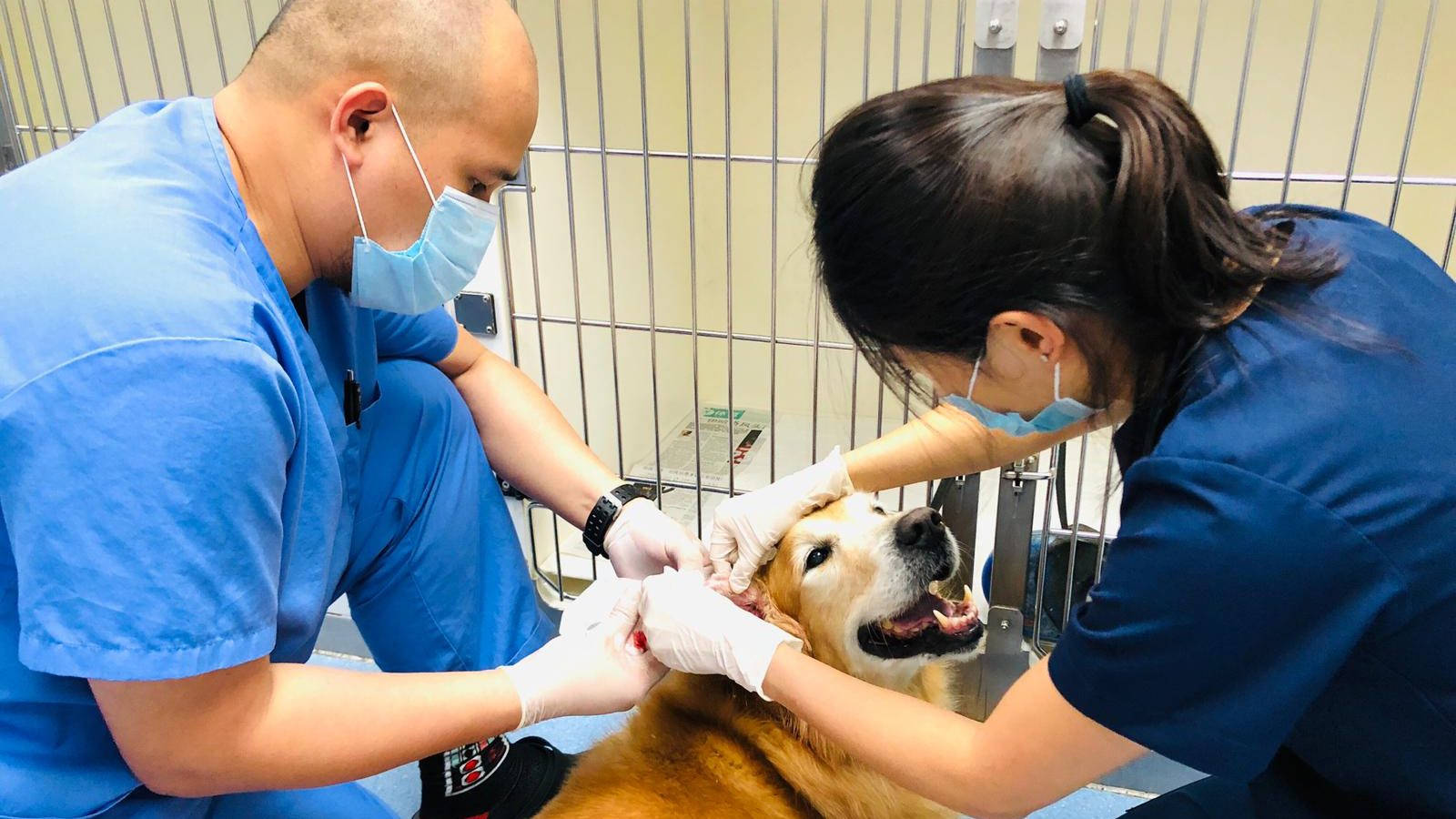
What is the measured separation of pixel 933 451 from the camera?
1291 mm

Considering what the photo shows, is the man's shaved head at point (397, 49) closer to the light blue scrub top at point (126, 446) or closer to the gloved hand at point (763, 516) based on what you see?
the light blue scrub top at point (126, 446)

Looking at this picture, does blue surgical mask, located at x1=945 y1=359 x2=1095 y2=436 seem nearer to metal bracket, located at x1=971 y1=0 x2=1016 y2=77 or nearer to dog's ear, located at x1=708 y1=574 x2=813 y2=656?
dog's ear, located at x1=708 y1=574 x2=813 y2=656

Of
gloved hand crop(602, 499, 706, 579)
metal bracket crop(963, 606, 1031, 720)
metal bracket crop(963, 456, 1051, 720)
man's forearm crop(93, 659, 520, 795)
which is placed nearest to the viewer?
man's forearm crop(93, 659, 520, 795)

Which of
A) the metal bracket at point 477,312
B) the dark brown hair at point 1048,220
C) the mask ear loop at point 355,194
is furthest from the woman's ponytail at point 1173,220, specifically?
the metal bracket at point 477,312

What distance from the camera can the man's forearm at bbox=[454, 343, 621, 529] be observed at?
145 centimetres

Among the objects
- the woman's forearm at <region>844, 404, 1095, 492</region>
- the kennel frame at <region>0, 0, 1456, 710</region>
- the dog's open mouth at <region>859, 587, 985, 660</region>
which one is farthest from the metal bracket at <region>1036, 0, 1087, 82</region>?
the dog's open mouth at <region>859, 587, 985, 660</region>

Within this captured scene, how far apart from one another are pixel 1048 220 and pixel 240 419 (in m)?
0.64

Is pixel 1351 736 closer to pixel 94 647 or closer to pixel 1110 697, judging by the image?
pixel 1110 697

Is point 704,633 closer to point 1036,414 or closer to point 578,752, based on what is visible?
point 1036,414

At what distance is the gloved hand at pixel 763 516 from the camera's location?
49.1 inches

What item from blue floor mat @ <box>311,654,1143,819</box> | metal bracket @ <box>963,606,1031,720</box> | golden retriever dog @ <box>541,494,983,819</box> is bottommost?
blue floor mat @ <box>311,654,1143,819</box>

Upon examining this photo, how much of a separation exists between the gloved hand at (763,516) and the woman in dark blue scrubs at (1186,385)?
1.37ft

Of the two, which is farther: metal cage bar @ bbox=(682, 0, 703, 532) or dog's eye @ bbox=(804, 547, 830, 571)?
metal cage bar @ bbox=(682, 0, 703, 532)

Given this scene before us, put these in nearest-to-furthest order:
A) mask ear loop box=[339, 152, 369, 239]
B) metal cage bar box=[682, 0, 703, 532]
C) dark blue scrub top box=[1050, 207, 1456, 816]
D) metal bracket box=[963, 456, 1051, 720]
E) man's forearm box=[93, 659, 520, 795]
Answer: dark blue scrub top box=[1050, 207, 1456, 816]
man's forearm box=[93, 659, 520, 795]
mask ear loop box=[339, 152, 369, 239]
metal cage bar box=[682, 0, 703, 532]
metal bracket box=[963, 456, 1051, 720]
